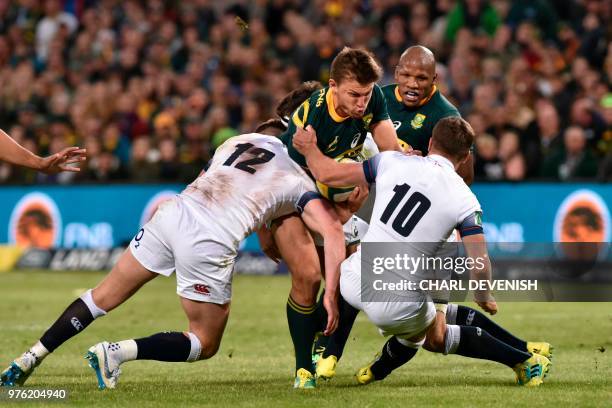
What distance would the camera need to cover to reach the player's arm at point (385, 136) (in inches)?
314

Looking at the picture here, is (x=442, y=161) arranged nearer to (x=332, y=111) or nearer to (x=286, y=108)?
(x=332, y=111)

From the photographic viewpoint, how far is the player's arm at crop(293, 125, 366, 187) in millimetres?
7586

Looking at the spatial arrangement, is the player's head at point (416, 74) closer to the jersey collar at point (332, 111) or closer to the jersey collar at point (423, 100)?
the jersey collar at point (423, 100)

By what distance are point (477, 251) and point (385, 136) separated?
1.23 m

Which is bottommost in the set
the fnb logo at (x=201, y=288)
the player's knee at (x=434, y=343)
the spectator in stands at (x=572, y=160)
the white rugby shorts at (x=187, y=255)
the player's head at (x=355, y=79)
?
the spectator in stands at (x=572, y=160)

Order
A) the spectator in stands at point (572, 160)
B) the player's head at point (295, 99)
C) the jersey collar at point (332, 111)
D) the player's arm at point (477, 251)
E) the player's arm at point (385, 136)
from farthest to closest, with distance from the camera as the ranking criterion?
1. the spectator in stands at point (572, 160)
2. the player's head at point (295, 99)
3. the player's arm at point (385, 136)
4. the jersey collar at point (332, 111)
5. the player's arm at point (477, 251)

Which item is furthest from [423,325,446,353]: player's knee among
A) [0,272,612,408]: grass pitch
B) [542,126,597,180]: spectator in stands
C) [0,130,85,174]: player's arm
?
[542,126,597,180]: spectator in stands

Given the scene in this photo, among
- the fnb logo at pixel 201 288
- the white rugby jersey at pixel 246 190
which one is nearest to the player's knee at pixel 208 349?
the fnb logo at pixel 201 288

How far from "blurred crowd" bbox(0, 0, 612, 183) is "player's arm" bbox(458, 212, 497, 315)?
8856mm

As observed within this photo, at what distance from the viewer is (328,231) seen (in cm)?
775

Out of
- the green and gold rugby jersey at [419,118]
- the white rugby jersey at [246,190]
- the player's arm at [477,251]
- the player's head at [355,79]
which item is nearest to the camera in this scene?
the player's arm at [477,251]

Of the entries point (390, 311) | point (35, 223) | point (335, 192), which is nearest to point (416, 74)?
point (335, 192)

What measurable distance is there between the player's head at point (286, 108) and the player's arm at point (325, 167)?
966 mm

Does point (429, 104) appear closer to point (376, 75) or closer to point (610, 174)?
point (376, 75)
